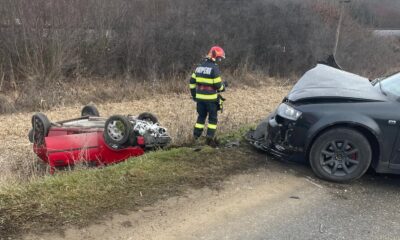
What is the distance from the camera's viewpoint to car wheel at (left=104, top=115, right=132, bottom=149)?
6.17m

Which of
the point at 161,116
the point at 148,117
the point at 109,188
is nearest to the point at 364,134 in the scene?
the point at 109,188

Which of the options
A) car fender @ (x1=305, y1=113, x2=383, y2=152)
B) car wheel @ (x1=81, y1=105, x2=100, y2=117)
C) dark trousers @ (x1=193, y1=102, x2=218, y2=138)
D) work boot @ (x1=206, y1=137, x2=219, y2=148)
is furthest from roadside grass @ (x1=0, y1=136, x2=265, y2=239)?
car wheel @ (x1=81, y1=105, x2=100, y2=117)

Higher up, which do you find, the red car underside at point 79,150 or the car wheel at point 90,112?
the car wheel at point 90,112

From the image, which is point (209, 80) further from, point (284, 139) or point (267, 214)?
point (267, 214)

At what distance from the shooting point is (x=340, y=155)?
16.8 feet

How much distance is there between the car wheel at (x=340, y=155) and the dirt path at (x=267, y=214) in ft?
0.46

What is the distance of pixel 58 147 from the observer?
20.2 feet

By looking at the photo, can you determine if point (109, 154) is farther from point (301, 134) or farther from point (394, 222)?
point (394, 222)

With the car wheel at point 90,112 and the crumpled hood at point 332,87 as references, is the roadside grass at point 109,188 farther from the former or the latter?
the car wheel at point 90,112

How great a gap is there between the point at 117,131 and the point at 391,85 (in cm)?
374

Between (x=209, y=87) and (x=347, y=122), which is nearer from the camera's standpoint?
(x=347, y=122)

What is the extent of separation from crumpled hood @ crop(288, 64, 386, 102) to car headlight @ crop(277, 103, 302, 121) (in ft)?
0.40

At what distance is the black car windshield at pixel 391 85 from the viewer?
17.6 ft

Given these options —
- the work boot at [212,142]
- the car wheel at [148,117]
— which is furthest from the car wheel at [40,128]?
the work boot at [212,142]
